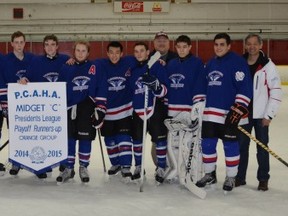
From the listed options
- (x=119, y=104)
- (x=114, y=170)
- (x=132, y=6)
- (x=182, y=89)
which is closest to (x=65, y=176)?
(x=114, y=170)

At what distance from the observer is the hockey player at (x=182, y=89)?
12.0ft

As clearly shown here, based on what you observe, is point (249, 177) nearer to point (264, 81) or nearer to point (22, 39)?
point (264, 81)

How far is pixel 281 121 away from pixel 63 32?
24.8 feet

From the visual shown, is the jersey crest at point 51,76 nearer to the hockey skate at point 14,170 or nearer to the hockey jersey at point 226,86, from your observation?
the hockey skate at point 14,170

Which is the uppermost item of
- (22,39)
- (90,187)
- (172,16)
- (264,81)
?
(172,16)

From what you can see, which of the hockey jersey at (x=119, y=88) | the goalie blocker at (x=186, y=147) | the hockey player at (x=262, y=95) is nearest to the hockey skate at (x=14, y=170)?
the hockey jersey at (x=119, y=88)

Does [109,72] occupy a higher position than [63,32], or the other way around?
[63,32]

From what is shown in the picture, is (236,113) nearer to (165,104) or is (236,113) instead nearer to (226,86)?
(226,86)

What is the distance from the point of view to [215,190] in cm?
361

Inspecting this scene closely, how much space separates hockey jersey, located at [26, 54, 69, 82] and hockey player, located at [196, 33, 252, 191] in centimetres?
123

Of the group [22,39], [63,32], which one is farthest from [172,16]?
[22,39]

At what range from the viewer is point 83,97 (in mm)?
3768

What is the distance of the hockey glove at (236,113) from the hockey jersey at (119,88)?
0.92 metres

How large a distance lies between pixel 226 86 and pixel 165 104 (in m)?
0.60
